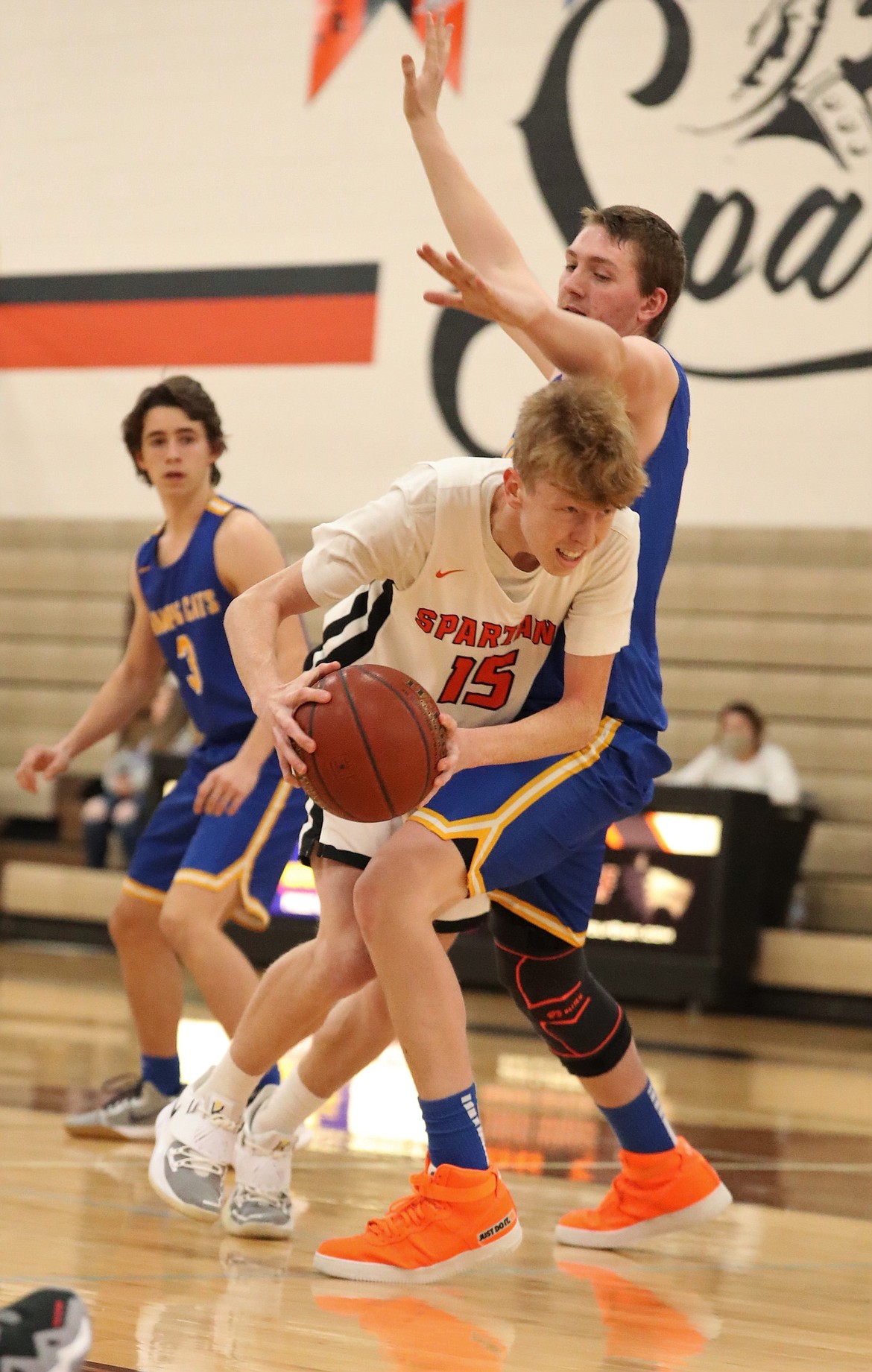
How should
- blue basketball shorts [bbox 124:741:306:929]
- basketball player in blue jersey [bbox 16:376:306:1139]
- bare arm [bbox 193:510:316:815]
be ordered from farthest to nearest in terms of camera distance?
basketball player in blue jersey [bbox 16:376:306:1139]
blue basketball shorts [bbox 124:741:306:929]
bare arm [bbox 193:510:316:815]

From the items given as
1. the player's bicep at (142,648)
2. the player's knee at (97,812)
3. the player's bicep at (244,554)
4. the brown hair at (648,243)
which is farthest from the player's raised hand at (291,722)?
the player's knee at (97,812)

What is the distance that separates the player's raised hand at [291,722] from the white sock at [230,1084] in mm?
650

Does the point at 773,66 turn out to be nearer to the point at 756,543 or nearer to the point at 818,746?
the point at 756,543

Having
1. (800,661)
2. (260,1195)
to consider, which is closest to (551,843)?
(260,1195)

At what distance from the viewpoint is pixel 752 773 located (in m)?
9.40

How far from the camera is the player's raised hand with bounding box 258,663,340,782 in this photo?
261 centimetres

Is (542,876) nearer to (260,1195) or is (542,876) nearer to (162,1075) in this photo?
(260,1195)

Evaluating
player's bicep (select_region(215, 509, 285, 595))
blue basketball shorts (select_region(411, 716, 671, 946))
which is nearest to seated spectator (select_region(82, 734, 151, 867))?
player's bicep (select_region(215, 509, 285, 595))

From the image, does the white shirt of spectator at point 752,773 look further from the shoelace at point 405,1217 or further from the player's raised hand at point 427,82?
the shoelace at point 405,1217

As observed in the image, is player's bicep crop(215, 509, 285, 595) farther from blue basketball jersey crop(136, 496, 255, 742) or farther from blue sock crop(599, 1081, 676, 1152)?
blue sock crop(599, 1081, 676, 1152)

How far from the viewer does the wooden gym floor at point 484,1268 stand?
7.58 feet

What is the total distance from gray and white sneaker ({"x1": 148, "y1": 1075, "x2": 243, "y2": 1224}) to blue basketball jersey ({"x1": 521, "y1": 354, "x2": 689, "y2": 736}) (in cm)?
89

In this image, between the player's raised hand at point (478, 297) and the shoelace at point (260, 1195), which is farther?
the shoelace at point (260, 1195)

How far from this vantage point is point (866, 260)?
970cm
